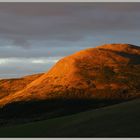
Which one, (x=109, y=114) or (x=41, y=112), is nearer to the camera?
(x=109, y=114)

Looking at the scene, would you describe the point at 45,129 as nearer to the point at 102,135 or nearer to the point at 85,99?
the point at 102,135

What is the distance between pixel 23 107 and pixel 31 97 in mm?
19532

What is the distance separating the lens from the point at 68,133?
4025cm

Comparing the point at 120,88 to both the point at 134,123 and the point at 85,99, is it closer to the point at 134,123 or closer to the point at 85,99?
the point at 85,99

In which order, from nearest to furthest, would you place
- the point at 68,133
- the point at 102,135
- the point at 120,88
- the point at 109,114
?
1. the point at 102,135
2. the point at 68,133
3. the point at 109,114
4. the point at 120,88

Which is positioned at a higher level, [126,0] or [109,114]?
[126,0]

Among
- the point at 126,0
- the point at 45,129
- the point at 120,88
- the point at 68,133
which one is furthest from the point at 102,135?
the point at 120,88

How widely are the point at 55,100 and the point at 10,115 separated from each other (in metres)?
27.1

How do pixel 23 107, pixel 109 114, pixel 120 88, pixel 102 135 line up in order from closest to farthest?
pixel 102 135 < pixel 109 114 < pixel 23 107 < pixel 120 88

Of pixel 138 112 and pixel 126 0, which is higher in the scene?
pixel 126 0

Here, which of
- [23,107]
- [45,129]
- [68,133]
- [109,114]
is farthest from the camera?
[23,107]

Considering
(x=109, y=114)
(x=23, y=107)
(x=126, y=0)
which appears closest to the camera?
(x=126, y=0)

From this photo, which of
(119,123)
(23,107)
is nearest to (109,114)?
(119,123)

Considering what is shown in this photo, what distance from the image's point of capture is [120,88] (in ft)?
622
